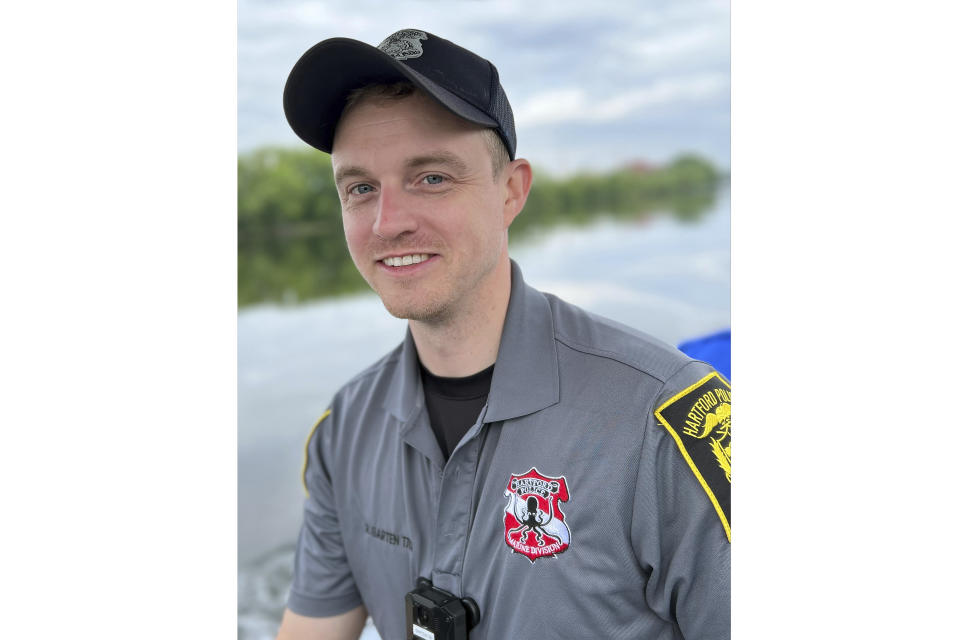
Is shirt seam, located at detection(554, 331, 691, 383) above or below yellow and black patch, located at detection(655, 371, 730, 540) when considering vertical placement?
above

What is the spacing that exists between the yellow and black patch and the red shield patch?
6.8 inches

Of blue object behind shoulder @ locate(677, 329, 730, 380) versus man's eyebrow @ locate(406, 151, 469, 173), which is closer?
man's eyebrow @ locate(406, 151, 469, 173)

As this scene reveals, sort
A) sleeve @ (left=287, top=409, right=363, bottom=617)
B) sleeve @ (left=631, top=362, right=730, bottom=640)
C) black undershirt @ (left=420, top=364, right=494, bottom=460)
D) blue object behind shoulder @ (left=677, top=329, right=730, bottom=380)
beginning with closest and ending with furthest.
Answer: sleeve @ (left=631, top=362, right=730, bottom=640), black undershirt @ (left=420, top=364, right=494, bottom=460), sleeve @ (left=287, top=409, right=363, bottom=617), blue object behind shoulder @ (left=677, top=329, right=730, bottom=380)

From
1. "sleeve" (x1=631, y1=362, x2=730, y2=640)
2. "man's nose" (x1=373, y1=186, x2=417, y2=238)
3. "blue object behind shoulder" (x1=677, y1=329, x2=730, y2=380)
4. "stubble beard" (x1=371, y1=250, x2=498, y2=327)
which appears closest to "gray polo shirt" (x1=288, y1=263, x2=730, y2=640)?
"sleeve" (x1=631, y1=362, x2=730, y2=640)

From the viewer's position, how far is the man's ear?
1.11m

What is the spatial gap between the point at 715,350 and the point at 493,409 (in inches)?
29.9

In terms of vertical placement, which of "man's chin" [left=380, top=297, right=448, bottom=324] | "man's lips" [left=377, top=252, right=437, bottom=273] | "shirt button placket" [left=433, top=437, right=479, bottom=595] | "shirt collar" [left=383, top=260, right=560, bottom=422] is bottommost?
"shirt button placket" [left=433, top=437, right=479, bottom=595]

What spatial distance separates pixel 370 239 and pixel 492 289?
20 centimetres

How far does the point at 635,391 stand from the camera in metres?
0.97

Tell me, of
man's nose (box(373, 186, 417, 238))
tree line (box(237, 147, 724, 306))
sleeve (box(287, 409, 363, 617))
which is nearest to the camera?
man's nose (box(373, 186, 417, 238))

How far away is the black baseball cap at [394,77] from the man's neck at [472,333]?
0.24m

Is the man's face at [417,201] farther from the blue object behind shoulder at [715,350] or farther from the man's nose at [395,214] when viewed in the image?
the blue object behind shoulder at [715,350]

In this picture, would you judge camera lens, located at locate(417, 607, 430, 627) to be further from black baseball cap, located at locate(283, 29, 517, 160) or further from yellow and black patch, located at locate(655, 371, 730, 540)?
black baseball cap, located at locate(283, 29, 517, 160)

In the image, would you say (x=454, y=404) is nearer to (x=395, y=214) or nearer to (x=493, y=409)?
(x=493, y=409)
